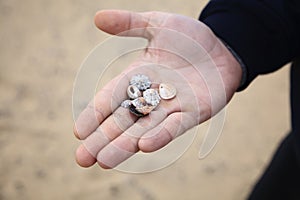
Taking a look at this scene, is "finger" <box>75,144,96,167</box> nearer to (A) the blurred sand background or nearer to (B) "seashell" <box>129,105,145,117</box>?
(B) "seashell" <box>129,105,145,117</box>

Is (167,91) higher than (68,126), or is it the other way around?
(167,91)

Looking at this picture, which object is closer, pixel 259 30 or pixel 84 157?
pixel 84 157

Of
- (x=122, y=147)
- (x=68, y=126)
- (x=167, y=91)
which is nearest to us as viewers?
(x=122, y=147)

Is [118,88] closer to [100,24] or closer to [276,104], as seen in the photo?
[100,24]

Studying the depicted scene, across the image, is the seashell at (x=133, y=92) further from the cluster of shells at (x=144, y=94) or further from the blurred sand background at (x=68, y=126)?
the blurred sand background at (x=68, y=126)

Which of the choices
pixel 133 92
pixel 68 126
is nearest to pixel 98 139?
pixel 133 92

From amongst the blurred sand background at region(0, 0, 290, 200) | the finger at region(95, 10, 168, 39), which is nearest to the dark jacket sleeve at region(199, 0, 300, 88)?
the finger at region(95, 10, 168, 39)

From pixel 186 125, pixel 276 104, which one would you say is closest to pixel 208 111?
pixel 186 125

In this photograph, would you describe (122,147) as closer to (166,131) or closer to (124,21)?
(166,131)
